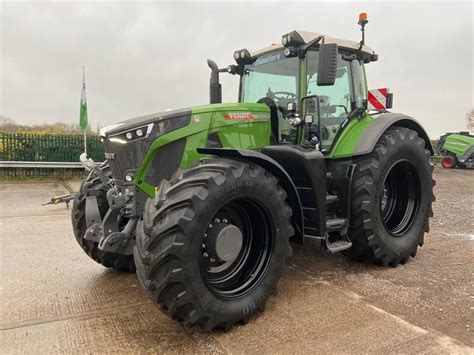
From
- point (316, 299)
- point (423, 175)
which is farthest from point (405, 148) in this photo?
point (316, 299)

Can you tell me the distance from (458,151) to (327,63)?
17.0m

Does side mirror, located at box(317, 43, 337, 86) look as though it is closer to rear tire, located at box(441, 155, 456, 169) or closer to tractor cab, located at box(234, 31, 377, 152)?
tractor cab, located at box(234, 31, 377, 152)

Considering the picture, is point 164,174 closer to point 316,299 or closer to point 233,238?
point 233,238

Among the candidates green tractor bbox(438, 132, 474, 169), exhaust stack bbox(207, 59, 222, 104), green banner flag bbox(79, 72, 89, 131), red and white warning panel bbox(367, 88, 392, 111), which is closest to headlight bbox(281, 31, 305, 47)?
exhaust stack bbox(207, 59, 222, 104)

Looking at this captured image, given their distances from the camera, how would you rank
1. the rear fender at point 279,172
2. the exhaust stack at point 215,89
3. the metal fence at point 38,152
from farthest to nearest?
1. the metal fence at point 38,152
2. the exhaust stack at point 215,89
3. the rear fender at point 279,172

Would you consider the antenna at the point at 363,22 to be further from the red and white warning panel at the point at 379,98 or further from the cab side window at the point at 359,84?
the red and white warning panel at the point at 379,98

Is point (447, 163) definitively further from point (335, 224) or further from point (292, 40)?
point (292, 40)

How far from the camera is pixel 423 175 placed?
15.5 ft

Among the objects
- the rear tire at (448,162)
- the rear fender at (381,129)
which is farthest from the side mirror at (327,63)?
the rear tire at (448,162)

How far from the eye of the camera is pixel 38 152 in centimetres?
1411

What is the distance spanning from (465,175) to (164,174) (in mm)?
15238

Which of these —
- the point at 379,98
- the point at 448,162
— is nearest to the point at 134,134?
the point at 379,98

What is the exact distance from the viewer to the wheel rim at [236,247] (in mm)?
3035

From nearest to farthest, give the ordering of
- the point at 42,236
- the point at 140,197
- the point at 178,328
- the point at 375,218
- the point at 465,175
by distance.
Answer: the point at 178,328
the point at 140,197
the point at 375,218
the point at 42,236
the point at 465,175
